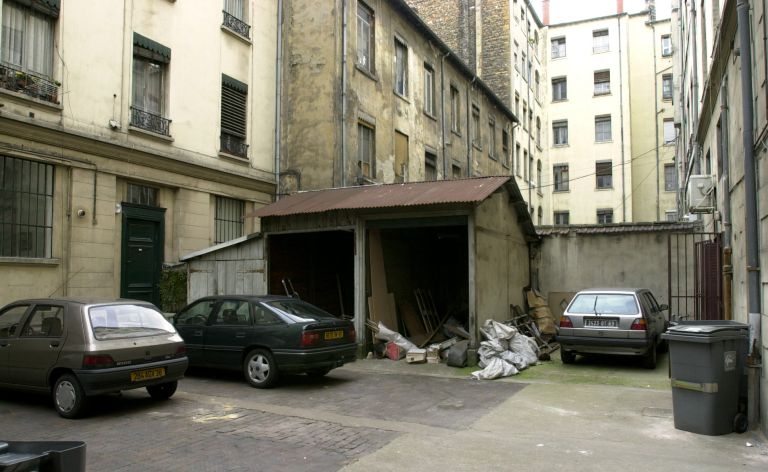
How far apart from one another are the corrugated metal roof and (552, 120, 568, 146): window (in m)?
31.5

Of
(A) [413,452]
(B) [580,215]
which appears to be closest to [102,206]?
(A) [413,452]

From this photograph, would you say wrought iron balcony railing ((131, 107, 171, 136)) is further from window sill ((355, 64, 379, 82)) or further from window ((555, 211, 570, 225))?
window ((555, 211, 570, 225))

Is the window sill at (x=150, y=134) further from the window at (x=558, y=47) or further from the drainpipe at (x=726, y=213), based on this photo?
the window at (x=558, y=47)

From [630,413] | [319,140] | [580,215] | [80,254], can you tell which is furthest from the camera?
[580,215]

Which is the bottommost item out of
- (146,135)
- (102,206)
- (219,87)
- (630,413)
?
(630,413)

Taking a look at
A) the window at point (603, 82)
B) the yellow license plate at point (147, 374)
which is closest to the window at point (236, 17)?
the yellow license plate at point (147, 374)

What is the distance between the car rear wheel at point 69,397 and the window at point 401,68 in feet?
51.4

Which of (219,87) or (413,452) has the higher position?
(219,87)

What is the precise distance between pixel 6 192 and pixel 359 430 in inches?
348

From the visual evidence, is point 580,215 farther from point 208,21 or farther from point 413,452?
point 413,452

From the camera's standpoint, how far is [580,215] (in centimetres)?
4038

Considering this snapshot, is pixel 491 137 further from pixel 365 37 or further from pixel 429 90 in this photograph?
pixel 365 37

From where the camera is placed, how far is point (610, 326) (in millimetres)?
11094

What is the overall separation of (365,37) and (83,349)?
14.5 metres
